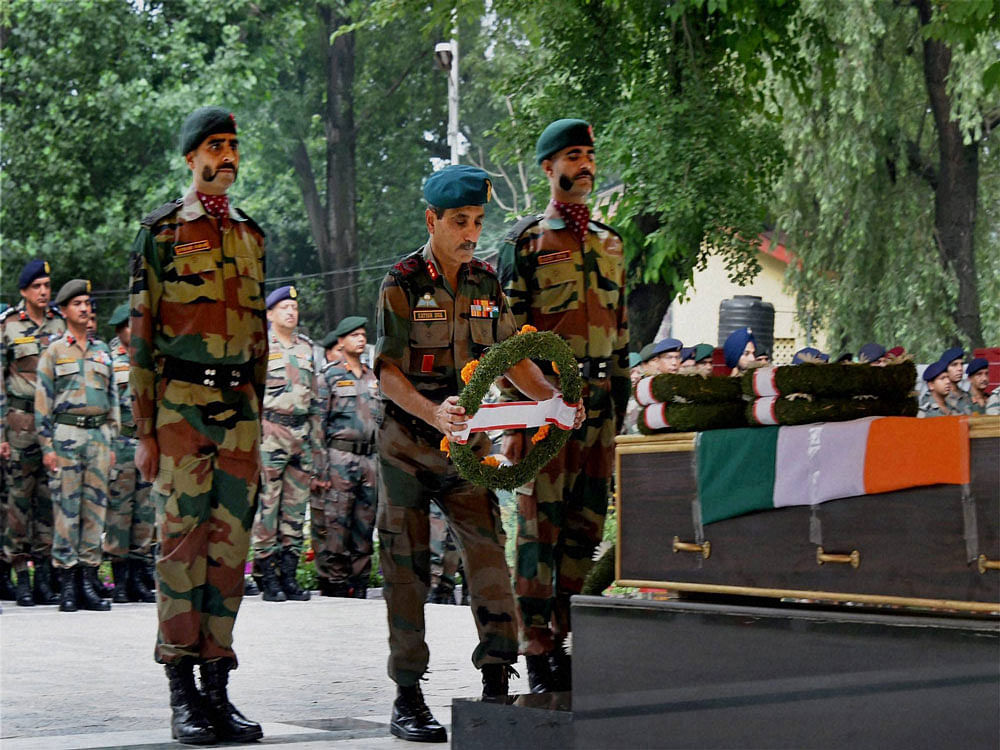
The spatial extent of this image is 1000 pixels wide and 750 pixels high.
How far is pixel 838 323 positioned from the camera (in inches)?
854

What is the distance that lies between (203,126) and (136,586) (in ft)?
22.6

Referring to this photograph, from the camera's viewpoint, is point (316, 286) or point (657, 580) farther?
point (316, 286)

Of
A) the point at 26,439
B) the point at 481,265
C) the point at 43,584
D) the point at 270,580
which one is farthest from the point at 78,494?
the point at 481,265

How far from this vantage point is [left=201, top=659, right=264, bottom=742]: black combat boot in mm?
5207

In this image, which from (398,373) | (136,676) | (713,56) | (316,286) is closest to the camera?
(398,373)

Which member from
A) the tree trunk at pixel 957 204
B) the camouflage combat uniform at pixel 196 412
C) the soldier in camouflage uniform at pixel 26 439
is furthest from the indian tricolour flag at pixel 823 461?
the tree trunk at pixel 957 204

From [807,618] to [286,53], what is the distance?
93.2 feet

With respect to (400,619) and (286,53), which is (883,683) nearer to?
(400,619)

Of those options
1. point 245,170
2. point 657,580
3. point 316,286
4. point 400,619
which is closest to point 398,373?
point 400,619

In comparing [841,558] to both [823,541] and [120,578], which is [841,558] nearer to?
[823,541]

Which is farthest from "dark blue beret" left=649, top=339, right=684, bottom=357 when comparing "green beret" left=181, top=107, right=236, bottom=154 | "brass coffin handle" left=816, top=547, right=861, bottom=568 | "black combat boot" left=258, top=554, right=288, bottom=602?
"brass coffin handle" left=816, top=547, right=861, bottom=568

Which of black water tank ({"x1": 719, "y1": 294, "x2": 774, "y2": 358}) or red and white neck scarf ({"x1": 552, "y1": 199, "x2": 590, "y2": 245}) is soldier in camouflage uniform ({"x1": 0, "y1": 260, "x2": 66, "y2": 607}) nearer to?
red and white neck scarf ({"x1": 552, "y1": 199, "x2": 590, "y2": 245})

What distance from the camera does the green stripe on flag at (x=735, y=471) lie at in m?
3.94

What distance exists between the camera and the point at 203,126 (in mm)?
5477
